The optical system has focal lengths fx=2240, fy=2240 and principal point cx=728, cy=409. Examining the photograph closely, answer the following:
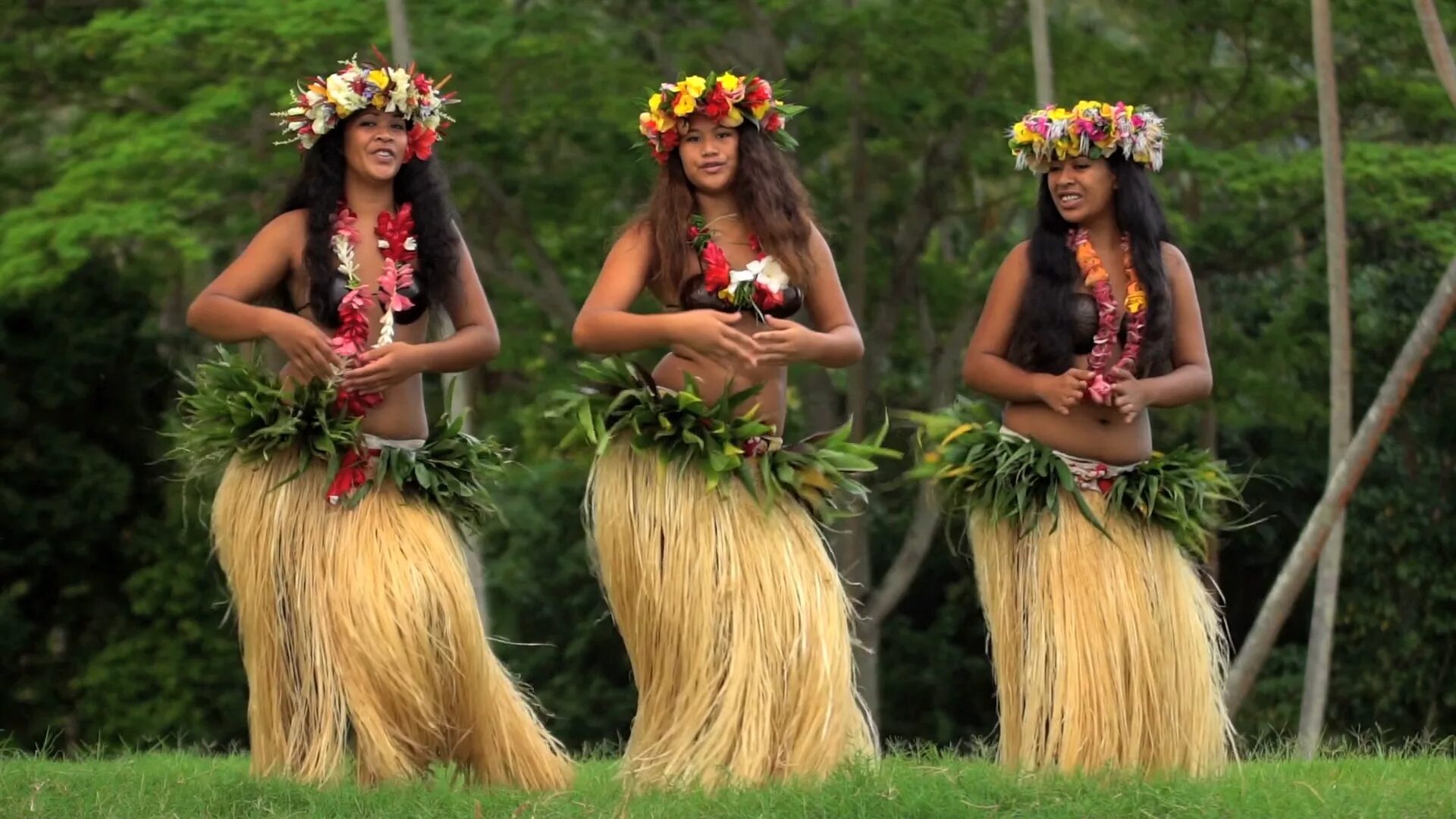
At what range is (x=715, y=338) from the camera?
5.64 metres

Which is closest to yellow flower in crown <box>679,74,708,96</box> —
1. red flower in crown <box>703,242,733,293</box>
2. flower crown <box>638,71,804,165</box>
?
flower crown <box>638,71,804,165</box>

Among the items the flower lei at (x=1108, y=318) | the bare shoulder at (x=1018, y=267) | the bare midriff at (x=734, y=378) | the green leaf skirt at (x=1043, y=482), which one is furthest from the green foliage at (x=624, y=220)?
the bare midriff at (x=734, y=378)

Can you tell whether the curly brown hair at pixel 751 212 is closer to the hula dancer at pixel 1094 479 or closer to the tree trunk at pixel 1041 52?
the hula dancer at pixel 1094 479

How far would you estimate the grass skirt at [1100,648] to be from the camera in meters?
5.82

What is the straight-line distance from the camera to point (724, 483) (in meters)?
5.71

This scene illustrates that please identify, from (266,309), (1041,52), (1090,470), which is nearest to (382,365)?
(266,309)

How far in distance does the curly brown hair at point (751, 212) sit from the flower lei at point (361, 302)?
65 centimetres

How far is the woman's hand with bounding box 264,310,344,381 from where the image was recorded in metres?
5.78

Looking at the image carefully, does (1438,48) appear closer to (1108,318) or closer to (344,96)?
(1108,318)

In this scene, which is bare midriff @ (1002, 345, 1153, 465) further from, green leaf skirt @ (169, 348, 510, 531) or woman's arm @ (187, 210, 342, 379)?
woman's arm @ (187, 210, 342, 379)

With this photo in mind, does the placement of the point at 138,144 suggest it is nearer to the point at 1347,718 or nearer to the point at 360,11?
the point at 360,11

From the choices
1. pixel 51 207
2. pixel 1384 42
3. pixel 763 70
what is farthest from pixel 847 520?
pixel 51 207

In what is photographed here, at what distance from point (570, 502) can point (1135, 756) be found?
1312cm

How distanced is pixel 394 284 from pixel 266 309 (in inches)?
13.6
